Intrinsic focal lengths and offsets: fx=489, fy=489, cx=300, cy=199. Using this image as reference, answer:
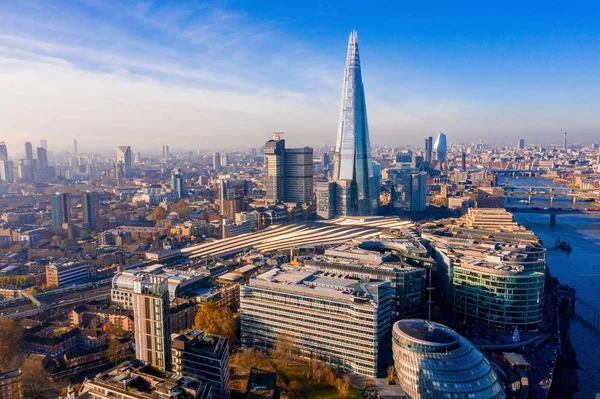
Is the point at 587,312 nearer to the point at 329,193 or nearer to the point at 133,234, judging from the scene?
the point at 329,193

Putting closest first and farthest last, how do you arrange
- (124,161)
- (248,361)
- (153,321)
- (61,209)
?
1. (153,321)
2. (248,361)
3. (61,209)
4. (124,161)

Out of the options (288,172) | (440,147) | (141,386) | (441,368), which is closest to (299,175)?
(288,172)

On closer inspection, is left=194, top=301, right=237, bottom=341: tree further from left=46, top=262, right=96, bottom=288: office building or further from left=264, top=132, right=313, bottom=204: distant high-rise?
left=264, top=132, right=313, bottom=204: distant high-rise

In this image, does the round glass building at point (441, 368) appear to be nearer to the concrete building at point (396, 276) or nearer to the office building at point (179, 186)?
the concrete building at point (396, 276)

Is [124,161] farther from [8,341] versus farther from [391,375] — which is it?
[391,375]

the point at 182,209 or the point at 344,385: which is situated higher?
the point at 182,209

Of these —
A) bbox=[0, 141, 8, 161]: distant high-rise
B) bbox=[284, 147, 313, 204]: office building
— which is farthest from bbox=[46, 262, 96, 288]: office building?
bbox=[0, 141, 8, 161]: distant high-rise

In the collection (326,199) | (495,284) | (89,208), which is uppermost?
(326,199)
